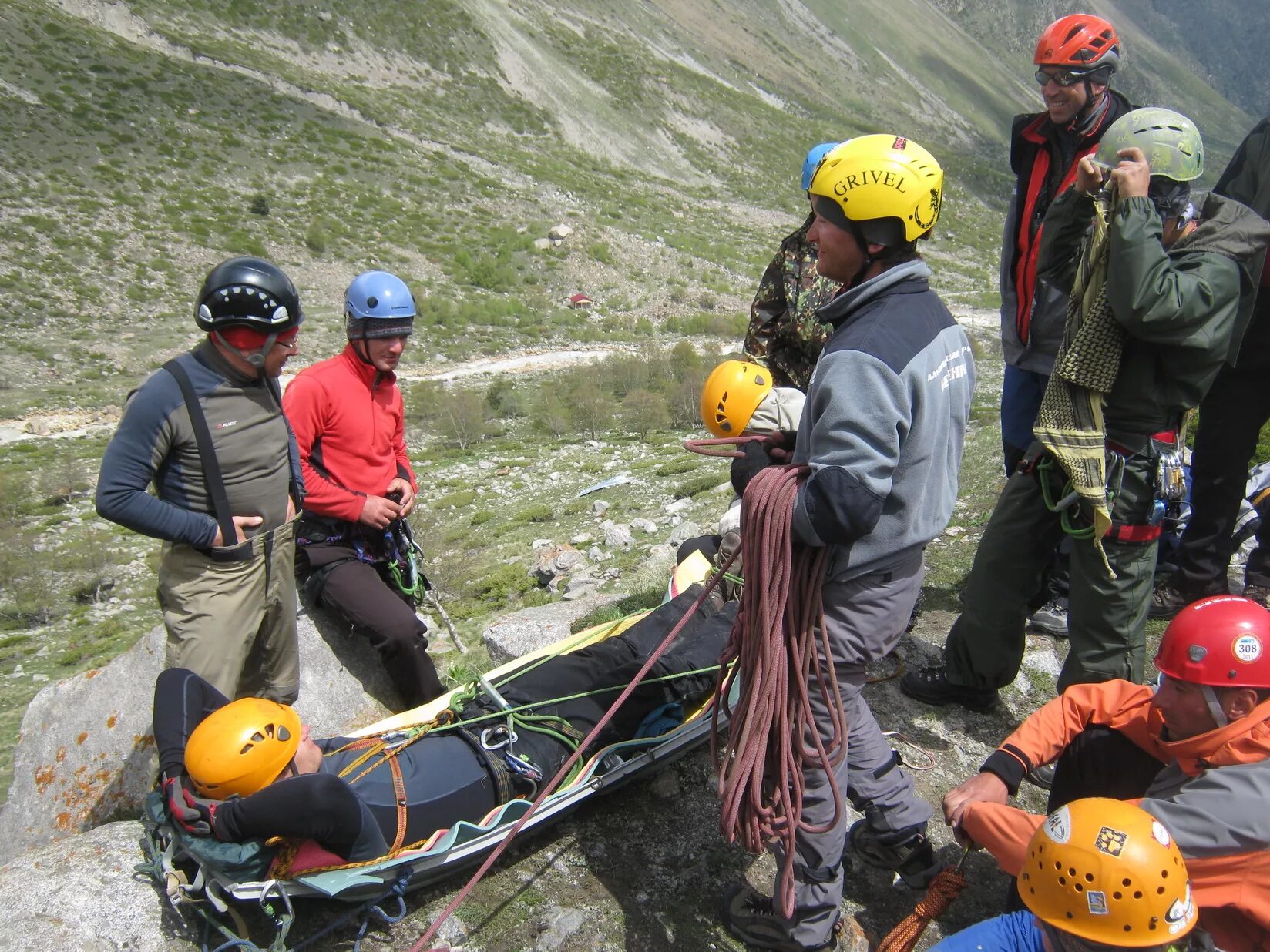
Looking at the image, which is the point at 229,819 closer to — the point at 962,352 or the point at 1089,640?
the point at 962,352

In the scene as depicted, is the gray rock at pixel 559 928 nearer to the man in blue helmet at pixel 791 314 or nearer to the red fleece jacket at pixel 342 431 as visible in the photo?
the red fleece jacket at pixel 342 431

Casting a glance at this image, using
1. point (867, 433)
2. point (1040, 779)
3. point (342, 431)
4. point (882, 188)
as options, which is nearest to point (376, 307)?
point (342, 431)

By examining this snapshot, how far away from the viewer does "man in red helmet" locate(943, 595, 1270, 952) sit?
2.27 meters

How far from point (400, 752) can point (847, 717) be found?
191cm

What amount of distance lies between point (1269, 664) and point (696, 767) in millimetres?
2487

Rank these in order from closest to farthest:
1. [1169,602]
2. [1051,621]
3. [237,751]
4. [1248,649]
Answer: [1248,649] < [237,751] < [1169,602] < [1051,621]

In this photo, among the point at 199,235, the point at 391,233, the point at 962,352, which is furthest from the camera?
the point at 391,233

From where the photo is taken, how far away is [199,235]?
105 feet

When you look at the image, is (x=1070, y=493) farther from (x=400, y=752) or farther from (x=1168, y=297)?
(x=400, y=752)

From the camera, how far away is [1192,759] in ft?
8.34

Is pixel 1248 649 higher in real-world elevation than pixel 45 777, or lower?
higher

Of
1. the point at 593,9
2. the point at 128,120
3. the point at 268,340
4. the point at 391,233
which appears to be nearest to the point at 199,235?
the point at 391,233

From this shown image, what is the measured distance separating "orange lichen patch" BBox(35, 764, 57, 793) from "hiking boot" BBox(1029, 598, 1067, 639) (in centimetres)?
564

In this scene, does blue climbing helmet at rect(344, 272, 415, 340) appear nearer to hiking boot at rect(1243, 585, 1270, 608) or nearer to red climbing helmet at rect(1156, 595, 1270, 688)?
red climbing helmet at rect(1156, 595, 1270, 688)
